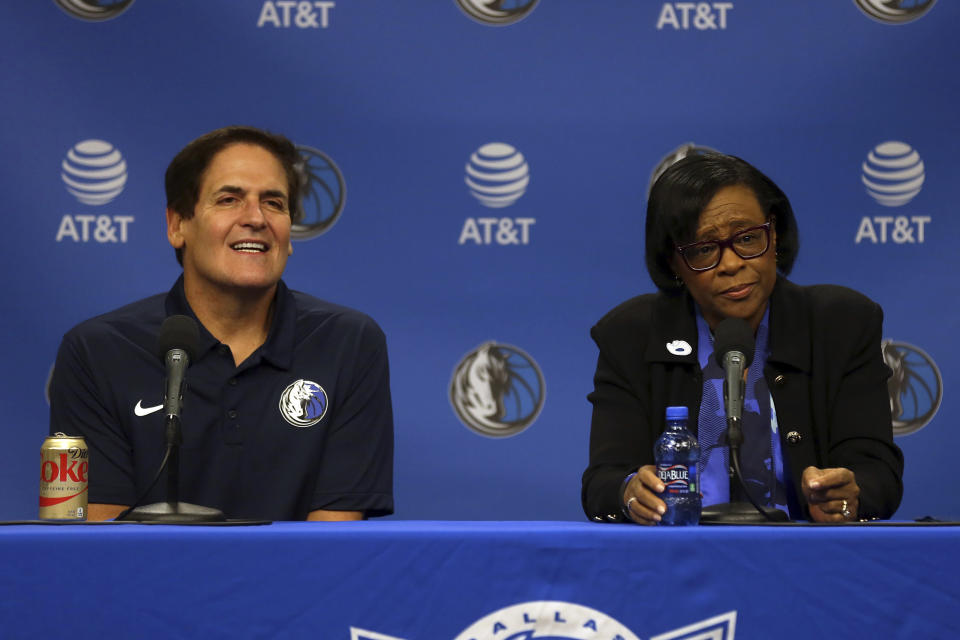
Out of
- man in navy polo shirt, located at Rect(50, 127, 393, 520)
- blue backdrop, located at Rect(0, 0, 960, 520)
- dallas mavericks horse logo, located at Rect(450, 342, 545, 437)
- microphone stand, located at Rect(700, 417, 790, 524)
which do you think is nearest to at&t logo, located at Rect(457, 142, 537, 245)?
blue backdrop, located at Rect(0, 0, 960, 520)

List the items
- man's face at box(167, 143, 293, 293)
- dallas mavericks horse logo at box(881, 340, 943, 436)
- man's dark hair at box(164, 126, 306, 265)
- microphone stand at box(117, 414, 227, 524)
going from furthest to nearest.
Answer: dallas mavericks horse logo at box(881, 340, 943, 436)
man's dark hair at box(164, 126, 306, 265)
man's face at box(167, 143, 293, 293)
microphone stand at box(117, 414, 227, 524)

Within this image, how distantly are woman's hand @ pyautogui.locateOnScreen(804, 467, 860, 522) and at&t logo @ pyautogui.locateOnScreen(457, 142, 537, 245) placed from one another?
1.55 meters

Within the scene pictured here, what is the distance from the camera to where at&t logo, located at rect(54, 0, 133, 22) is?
337 centimetres

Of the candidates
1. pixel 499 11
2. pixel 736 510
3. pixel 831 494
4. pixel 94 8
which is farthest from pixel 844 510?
pixel 94 8

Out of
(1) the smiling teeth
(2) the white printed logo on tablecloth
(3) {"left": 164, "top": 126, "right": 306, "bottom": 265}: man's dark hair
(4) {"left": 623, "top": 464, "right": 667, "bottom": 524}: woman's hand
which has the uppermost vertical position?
(3) {"left": 164, "top": 126, "right": 306, "bottom": 265}: man's dark hair

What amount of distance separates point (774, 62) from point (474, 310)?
1.17 meters

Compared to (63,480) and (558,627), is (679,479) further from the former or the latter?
(63,480)

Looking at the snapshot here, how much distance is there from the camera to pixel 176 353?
1.89m

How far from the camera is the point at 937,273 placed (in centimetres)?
326

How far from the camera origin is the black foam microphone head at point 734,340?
1.86m

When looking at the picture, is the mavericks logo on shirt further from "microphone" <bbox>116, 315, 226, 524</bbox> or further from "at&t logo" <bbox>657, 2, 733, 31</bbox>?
"at&t logo" <bbox>657, 2, 733, 31</bbox>

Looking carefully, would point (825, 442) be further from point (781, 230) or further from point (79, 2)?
point (79, 2)

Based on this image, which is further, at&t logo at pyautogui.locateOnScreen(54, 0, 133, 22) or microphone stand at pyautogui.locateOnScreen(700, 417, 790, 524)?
at&t logo at pyautogui.locateOnScreen(54, 0, 133, 22)

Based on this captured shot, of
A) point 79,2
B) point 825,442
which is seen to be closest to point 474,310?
point 825,442
